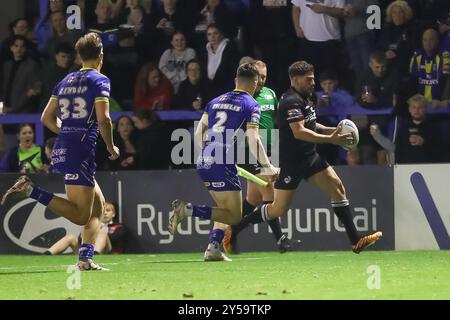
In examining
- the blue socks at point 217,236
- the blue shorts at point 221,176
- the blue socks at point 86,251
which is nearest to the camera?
the blue socks at point 86,251

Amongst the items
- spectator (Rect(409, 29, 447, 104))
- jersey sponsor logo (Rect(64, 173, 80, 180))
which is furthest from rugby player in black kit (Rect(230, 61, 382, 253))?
spectator (Rect(409, 29, 447, 104))

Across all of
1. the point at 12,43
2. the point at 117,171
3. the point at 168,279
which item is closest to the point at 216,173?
the point at 168,279

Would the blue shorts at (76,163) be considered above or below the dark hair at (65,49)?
below

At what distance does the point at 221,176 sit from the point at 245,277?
6.59 ft

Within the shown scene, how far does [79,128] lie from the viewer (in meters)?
13.3

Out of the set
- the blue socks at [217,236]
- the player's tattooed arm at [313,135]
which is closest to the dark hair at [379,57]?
the player's tattooed arm at [313,135]

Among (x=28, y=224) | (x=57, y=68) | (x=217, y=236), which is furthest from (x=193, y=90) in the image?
(x=217, y=236)

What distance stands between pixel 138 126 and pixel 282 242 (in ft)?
11.1

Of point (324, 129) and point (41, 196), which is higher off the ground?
point (324, 129)

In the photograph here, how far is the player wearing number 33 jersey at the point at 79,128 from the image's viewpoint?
13273mm

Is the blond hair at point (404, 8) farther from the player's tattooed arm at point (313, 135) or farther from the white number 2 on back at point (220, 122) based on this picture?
the white number 2 on back at point (220, 122)

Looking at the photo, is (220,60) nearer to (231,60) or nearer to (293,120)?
(231,60)

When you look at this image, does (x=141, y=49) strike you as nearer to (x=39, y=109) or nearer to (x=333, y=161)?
(x=39, y=109)

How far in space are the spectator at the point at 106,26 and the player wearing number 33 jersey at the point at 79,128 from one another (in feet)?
21.1
